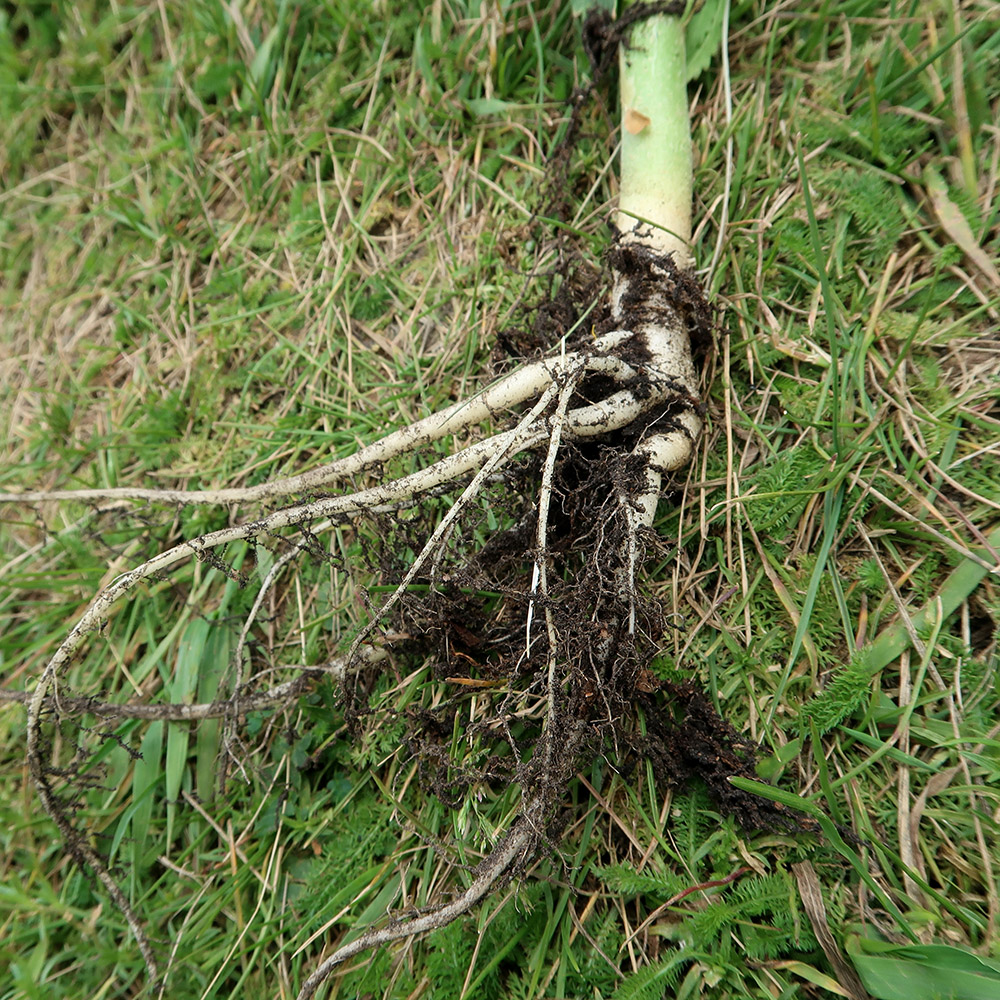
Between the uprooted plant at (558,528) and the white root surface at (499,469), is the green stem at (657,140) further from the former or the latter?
the white root surface at (499,469)

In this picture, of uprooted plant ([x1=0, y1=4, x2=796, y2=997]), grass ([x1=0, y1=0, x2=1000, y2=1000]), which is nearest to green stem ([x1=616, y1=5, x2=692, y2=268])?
uprooted plant ([x1=0, y1=4, x2=796, y2=997])

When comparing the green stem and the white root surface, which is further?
the green stem

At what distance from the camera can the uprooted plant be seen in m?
1.34

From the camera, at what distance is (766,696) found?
1439mm

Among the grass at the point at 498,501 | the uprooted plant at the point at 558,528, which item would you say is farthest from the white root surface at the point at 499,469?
the grass at the point at 498,501

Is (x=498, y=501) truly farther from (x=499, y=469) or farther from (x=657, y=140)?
(x=657, y=140)

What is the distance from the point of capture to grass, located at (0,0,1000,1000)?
4.41 feet

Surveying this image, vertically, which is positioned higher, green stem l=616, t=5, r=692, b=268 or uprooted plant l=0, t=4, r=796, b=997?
green stem l=616, t=5, r=692, b=268

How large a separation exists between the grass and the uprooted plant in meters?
0.11

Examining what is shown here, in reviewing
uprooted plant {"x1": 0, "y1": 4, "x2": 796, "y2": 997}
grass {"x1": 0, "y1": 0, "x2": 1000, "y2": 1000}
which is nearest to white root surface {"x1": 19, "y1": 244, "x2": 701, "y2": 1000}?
uprooted plant {"x1": 0, "y1": 4, "x2": 796, "y2": 997}

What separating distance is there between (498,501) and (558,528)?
169 mm

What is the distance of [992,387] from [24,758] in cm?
282

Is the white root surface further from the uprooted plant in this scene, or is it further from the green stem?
the green stem

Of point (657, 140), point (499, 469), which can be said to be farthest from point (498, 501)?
point (657, 140)
